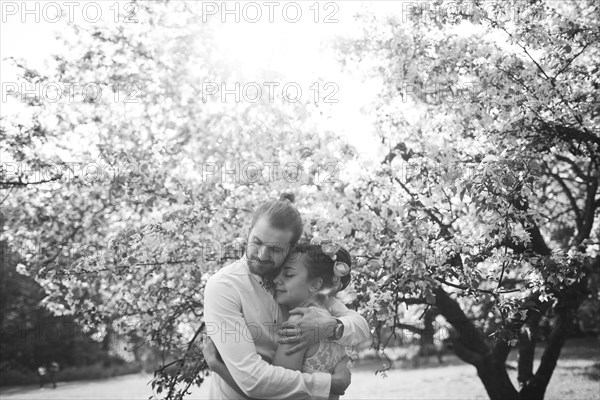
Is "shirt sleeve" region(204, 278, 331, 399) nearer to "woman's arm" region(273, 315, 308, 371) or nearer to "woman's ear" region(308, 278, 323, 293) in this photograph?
"woman's arm" region(273, 315, 308, 371)

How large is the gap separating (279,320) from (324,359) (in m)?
0.30

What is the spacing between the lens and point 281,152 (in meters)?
8.12

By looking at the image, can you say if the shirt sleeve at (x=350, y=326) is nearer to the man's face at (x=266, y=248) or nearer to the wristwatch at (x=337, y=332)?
the wristwatch at (x=337, y=332)

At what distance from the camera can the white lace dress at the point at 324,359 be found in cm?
291

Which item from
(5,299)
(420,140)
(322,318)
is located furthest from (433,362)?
(322,318)

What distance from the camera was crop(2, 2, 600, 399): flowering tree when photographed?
21.0ft

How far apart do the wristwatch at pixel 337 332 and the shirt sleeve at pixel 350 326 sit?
0.7 inches

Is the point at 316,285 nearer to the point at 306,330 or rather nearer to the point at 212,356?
the point at 306,330

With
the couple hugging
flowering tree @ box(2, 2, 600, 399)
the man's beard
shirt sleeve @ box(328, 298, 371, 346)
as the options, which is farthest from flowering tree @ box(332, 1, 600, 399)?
the man's beard

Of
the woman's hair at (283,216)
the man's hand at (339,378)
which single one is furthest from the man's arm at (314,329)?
the woman's hair at (283,216)

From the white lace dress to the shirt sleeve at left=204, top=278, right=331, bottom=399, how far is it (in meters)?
0.06

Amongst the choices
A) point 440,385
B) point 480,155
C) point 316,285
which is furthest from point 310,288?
point 440,385

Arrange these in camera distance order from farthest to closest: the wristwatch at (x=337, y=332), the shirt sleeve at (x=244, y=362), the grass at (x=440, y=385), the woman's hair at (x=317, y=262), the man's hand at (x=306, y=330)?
the grass at (x=440, y=385) < the woman's hair at (x=317, y=262) < the wristwatch at (x=337, y=332) < the man's hand at (x=306, y=330) < the shirt sleeve at (x=244, y=362)

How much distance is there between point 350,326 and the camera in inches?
121
